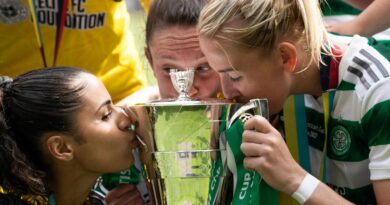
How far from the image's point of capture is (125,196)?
211 cm

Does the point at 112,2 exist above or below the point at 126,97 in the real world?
above

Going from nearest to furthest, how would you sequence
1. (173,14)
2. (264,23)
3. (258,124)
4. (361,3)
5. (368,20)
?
(258,124), (264,23), (173,14), (368,20), (361,3)

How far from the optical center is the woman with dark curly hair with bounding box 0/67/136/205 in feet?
6.40

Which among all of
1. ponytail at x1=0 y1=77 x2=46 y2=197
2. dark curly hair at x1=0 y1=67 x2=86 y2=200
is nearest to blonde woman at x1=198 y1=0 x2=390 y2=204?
dark curly hair at x1=0 y1=67 x2=86 y2=200

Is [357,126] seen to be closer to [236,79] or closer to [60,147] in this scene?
[236,79]

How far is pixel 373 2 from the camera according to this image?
7.85 feet

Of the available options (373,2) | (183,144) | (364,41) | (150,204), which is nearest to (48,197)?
(150,204)

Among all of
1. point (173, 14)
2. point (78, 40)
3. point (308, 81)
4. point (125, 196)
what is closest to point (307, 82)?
point (308, 81)

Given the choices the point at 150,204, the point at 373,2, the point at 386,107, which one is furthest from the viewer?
the point at 373,2

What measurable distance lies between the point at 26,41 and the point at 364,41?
3.75ft

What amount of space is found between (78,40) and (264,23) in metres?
0.96

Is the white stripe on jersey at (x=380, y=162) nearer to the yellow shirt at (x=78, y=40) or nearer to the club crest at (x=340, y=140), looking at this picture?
the club crest at (x=340, y=140)

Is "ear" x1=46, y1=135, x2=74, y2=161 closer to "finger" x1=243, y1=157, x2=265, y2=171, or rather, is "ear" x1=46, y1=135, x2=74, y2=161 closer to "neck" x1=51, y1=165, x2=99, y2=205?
"neck" x1=51, y1=165, x2=99, y2=205

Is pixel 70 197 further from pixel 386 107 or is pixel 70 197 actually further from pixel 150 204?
pixel 386 107
